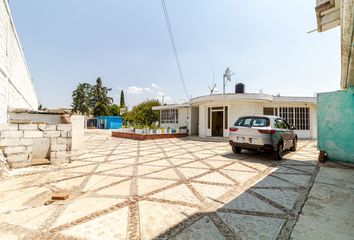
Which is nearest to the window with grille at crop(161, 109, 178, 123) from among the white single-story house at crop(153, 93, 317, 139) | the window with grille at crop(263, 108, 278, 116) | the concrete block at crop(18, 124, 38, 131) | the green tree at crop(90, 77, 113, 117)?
the white single-story house at crop(153, 93, 317, 139)

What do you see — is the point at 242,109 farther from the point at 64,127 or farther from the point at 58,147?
the point at 58,147

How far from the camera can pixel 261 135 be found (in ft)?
21.4

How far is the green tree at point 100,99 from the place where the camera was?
1719 inches

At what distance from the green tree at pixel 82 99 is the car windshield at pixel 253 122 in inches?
1753

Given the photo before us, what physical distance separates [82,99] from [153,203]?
48499mm

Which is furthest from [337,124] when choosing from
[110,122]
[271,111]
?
[110,122]

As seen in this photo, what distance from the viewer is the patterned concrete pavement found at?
7.40 feet

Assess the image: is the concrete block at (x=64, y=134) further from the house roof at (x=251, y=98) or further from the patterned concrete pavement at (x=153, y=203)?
the house roof at (x=251, y=98)

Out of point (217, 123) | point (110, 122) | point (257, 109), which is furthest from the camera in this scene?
point (110, 122)

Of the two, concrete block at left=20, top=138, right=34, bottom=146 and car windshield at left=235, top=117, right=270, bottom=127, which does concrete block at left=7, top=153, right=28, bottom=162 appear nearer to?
concrete block at left=20, top=138, right=34, bottom=146

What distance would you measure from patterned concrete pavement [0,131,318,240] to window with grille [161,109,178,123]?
45.7 feet

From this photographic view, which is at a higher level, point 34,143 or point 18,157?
point 34,143

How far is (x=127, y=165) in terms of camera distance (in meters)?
5.69

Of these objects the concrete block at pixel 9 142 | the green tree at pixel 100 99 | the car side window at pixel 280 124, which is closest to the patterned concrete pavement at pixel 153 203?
the concrete block at pixel 9 142
